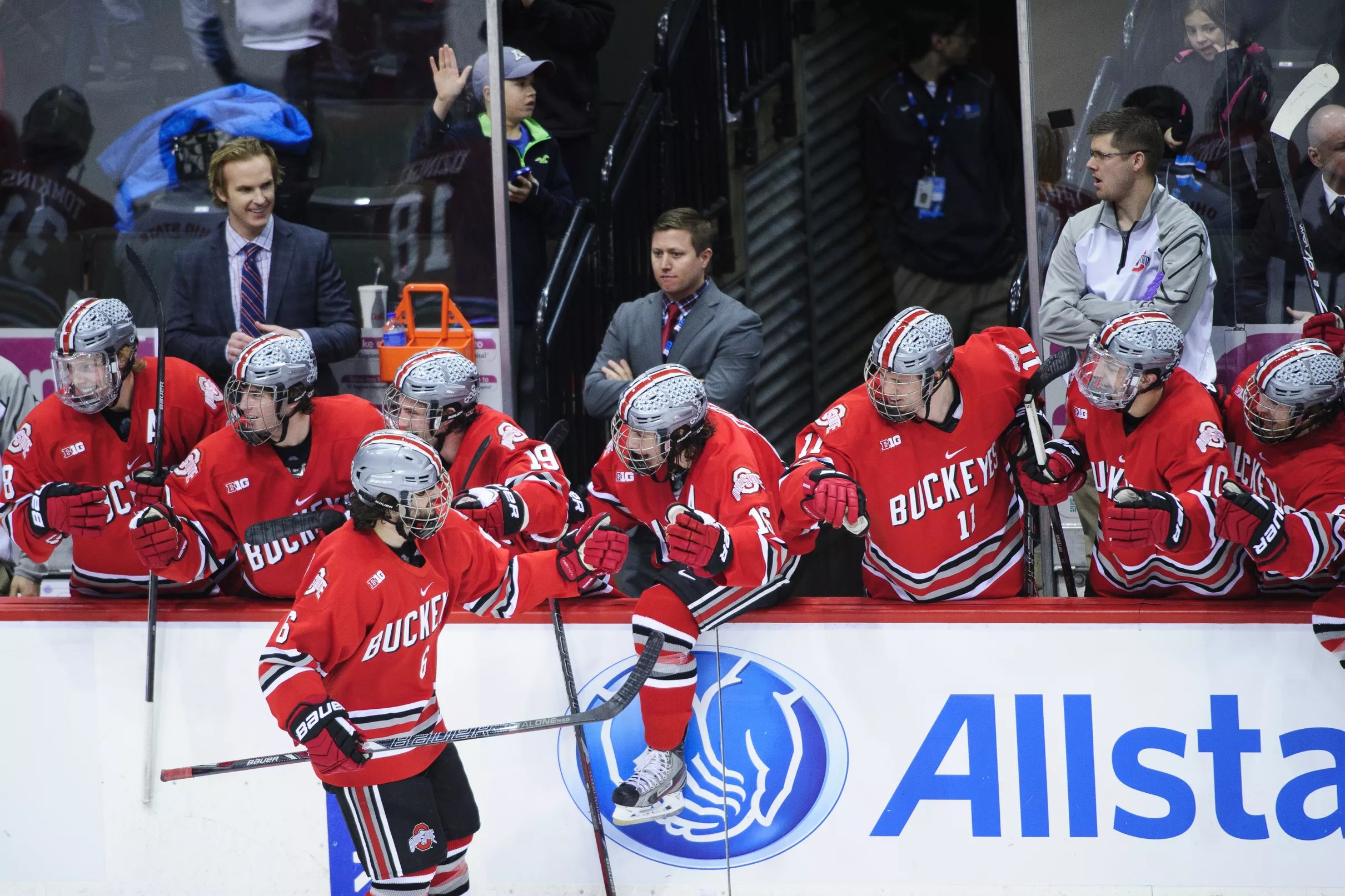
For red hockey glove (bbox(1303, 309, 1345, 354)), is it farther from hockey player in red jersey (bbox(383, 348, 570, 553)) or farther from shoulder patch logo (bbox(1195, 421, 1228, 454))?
hockey player in red jersey (bbox(383, 348, 570, 553))

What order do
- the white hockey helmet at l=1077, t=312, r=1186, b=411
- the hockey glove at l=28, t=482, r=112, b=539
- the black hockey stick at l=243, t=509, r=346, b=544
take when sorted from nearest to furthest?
the black hockey stick at l=243, t=509, r=346, b=544 → the white hockey helmet at l=1077, t=312, r=1186, b=411 → the hockey glove at l=28, t=482, r=112, b=539

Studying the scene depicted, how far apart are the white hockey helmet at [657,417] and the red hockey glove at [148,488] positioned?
4.54ft

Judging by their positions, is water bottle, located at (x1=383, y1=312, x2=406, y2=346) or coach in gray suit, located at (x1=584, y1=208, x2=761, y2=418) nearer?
coach in gray suit, located at (x1=584, y1=208, x2=761, y2=418)

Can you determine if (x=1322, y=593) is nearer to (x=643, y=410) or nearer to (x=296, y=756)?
(x=643, y=410)

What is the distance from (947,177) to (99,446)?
3570 mm

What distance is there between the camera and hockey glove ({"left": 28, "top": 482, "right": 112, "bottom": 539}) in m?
4.32

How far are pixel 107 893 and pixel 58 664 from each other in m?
0.69

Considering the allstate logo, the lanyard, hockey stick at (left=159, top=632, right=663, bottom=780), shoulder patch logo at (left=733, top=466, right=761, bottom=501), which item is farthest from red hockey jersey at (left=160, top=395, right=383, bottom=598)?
the lanyard

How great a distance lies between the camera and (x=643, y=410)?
4020mm

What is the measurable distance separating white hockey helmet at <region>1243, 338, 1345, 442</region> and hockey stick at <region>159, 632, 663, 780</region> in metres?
1.76

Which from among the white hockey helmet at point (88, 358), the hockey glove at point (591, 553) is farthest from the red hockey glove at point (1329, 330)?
the white hockey helmet at point (88, 358)

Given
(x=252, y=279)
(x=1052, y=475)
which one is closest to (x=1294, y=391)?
(x=1052, y=475)

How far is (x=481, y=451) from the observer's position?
4.40m

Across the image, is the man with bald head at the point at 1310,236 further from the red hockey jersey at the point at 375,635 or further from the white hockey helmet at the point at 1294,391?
the red hockey jersey at the point at 375,635
